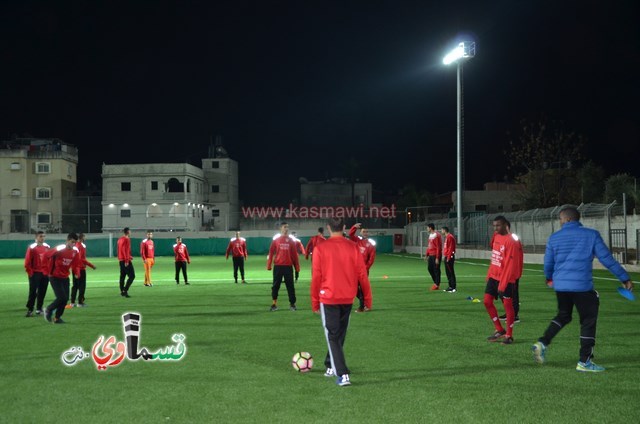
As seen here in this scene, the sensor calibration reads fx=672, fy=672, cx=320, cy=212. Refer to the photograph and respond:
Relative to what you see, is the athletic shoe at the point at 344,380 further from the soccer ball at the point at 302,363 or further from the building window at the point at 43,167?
the building window at the point at 43,167

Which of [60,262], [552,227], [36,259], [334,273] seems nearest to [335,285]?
[334,273]

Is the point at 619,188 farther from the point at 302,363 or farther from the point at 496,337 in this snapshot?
the point at 302,363

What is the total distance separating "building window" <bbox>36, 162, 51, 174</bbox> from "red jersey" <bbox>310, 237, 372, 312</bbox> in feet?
243

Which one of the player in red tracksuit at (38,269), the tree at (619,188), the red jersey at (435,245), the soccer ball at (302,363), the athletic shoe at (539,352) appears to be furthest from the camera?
the tree at (619,188)

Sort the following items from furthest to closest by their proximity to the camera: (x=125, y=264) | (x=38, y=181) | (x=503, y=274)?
(x=38, y=181) → (x=125, y=264) → (x=503, y=274)

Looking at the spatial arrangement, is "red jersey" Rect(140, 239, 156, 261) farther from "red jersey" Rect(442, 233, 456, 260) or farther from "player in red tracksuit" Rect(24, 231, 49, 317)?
"red jersey" Rect(442, 233, 456, 260)

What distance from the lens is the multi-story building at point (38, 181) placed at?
71438 millimetres

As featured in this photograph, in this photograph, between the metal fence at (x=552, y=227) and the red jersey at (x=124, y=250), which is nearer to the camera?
the red jersey at (x=124, y=250)

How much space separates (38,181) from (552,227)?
60.3m

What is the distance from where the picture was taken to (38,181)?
7506 centimetres

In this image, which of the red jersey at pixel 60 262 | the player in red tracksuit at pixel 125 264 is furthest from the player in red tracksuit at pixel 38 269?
the player in red tracksuit at pixel 125 264

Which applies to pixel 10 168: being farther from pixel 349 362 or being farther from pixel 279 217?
pixel 349 362

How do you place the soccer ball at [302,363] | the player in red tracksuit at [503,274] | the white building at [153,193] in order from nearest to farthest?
1. the soccer ball at [302,363]
2. the player in red tracksuit at [503,274]
3. the white building at [153,193]

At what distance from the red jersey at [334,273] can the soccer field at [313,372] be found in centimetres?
100
